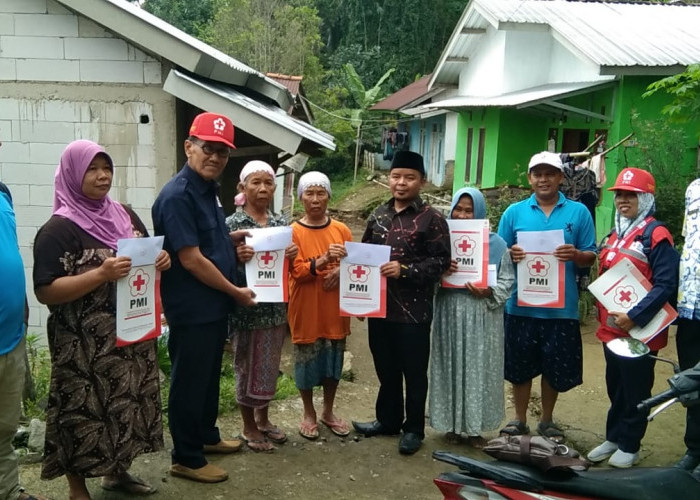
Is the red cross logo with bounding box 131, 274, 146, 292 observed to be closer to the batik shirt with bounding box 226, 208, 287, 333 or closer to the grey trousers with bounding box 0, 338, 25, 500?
the grey trousers with bounding box 0, 338, 25, 500

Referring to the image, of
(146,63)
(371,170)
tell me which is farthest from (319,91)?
(146,63)

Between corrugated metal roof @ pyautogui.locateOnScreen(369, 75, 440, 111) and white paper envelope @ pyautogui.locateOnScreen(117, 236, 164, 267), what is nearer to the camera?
white paper envelope @ pyautogui.locateOnScreen(117, 236, 164, 267)

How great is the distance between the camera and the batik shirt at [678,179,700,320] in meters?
3.92

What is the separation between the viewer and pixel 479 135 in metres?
16.6

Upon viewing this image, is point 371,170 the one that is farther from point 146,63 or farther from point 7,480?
point 7,480

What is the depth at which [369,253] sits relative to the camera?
423 centimetres

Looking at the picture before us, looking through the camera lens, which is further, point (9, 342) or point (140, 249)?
point (140, 249)

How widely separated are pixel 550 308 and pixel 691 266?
3.07 ft

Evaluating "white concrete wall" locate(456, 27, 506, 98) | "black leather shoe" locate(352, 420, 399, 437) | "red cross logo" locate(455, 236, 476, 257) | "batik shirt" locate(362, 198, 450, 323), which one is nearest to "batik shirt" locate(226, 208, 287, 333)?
"batik shirt" locate(362, 198, 450, 323)

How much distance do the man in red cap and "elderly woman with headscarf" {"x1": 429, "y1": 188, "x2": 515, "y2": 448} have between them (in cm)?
147

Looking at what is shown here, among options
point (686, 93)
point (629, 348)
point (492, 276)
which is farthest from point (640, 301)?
point (686, 93)

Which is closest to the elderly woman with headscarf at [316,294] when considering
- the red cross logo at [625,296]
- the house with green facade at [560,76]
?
the red cross logo at [625,296]

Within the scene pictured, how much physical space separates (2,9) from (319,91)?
70.4 ft

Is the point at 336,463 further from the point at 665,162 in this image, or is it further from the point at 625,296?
the point at 665,162
